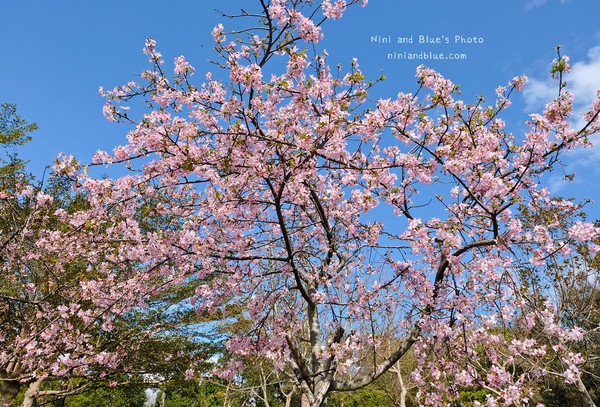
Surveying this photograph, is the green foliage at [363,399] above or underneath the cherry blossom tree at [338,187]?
underneath

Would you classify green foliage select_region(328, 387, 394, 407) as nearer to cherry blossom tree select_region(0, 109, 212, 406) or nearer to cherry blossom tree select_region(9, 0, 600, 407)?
cherry blossom tree select_region(0, 109, 212, 406)

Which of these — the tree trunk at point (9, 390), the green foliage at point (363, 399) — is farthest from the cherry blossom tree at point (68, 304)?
the green foliage at point (363, 399)

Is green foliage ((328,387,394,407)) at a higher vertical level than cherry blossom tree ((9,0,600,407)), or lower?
lower

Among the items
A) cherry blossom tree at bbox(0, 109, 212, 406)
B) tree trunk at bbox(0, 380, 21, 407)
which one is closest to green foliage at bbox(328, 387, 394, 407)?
cherry blossom tree at bbox(0, 109, 212, 406)

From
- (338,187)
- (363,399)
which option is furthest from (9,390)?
(363,399)

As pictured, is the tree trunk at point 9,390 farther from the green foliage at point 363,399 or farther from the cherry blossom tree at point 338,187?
the green foliage at point 363,399

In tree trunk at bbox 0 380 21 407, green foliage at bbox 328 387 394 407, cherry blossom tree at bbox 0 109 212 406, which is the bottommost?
green foliage at bbox 328 387 394 407

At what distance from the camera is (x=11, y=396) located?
1029 cm

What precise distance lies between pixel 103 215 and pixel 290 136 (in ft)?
9.58

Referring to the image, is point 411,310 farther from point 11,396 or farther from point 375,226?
point 11,396

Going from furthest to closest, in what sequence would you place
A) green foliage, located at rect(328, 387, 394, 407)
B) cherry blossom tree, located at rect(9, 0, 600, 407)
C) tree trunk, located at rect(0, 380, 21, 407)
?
green foliage, located at rect(328, 387, 394, 407) < tree trunk, located at rect(0, 380, 21, 407) < cherry blossom tree, located at rect(9, 0, 600, 407)

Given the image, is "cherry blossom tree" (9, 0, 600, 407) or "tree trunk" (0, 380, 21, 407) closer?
"cherry blossom tree" (9, 0, 600, 407)

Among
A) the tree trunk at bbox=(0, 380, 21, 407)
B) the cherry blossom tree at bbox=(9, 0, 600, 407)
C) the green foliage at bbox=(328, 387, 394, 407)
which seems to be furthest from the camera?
the green foliage at bbox=(328, 387, 394, 407)

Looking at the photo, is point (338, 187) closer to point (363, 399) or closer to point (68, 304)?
point (68, 304)
